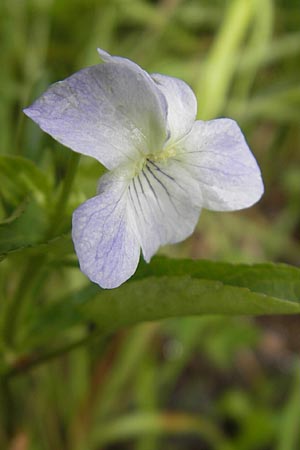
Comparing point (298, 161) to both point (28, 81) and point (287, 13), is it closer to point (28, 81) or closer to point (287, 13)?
point (287, 13)

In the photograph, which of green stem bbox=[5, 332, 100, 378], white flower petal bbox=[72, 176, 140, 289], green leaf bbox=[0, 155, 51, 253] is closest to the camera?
white flower petal bbox=[72, 176, 140, 289]

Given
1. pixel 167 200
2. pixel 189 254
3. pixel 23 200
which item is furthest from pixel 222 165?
pixel 189 254

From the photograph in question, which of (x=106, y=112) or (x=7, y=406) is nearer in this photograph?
(x=106, y=112)

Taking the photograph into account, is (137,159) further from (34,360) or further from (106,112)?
(34,360)

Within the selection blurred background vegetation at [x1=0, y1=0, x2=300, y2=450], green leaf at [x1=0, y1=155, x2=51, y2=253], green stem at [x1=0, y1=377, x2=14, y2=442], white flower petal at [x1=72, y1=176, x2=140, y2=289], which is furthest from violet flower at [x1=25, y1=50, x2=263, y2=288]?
blurred background vegetation at [x1=0, y1=0, x2=300, y2=450]

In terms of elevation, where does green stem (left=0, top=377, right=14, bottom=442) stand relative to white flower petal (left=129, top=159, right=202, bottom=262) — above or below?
below

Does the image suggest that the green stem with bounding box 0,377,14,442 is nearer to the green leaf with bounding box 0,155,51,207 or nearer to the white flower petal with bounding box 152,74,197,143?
the green leaf with bounding box 0,155,51,207
